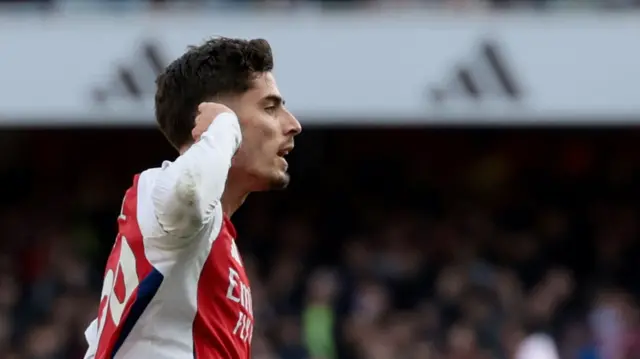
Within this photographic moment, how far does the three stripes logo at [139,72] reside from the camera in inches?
488

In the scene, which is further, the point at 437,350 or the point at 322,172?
the point at 322,172

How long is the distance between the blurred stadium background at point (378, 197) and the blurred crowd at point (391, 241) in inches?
0.9

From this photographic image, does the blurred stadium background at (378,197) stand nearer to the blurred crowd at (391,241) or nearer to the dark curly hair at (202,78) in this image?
the blurred crowd at (391,241)

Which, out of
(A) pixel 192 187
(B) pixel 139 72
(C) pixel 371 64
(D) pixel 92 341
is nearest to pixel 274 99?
(A) pixel 192 187

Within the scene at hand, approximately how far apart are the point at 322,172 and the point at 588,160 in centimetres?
239

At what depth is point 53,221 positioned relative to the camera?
43.2 feet

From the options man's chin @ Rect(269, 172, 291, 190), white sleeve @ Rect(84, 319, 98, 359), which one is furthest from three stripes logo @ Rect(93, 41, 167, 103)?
man's chin @ Rect(269, 172, 291, 190)

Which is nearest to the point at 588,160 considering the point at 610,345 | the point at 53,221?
the point at 610,345

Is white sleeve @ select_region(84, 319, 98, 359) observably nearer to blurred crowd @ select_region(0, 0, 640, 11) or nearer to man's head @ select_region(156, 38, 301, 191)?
man's head @ select_region(156, 38, 301, 191)

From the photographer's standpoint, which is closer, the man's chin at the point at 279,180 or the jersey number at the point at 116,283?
the jersey number at the point at 116,283

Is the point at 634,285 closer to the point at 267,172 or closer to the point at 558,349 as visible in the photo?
the point at 558,349

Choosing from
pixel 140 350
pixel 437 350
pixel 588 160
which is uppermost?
pixel 140 350

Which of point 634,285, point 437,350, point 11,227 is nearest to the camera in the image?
point 437,350

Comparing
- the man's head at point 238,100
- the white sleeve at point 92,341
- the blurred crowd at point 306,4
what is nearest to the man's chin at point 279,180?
the man's head at point 238,100
